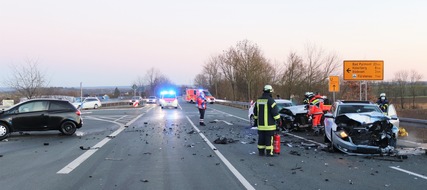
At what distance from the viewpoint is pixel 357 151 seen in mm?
10234

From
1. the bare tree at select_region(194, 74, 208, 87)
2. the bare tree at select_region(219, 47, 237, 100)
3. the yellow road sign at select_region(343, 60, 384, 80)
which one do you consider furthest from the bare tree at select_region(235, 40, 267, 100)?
the bare tree at select_region(194, 74, 208, 87)

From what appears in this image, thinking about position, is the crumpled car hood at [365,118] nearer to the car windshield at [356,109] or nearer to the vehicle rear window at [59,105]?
the car windshield at [356,109]

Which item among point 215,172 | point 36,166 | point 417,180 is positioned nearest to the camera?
point 417,180

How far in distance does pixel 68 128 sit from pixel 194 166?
903cm

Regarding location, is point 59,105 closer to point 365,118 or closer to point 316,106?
point 316,106

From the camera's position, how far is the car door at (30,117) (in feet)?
49.4

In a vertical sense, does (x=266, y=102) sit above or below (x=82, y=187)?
above

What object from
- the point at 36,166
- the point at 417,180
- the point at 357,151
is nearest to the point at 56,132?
the point at 36,166

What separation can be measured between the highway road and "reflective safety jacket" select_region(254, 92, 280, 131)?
804 mm

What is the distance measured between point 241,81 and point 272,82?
7.65 m

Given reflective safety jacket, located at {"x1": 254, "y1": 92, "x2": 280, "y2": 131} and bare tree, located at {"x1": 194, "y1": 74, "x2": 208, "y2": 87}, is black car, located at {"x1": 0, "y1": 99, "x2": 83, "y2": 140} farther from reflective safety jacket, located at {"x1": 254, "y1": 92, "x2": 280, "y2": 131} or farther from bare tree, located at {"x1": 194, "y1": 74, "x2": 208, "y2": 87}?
bare tree, located at {"x1": 194, "y1": 74, "x2": 208, "y2": 87}

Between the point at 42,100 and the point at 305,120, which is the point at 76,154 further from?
the point at 305,120

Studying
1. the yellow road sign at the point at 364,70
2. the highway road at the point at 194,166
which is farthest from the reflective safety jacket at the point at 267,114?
the yellow road sign at the point at 364,70

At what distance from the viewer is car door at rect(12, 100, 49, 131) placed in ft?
49.4
